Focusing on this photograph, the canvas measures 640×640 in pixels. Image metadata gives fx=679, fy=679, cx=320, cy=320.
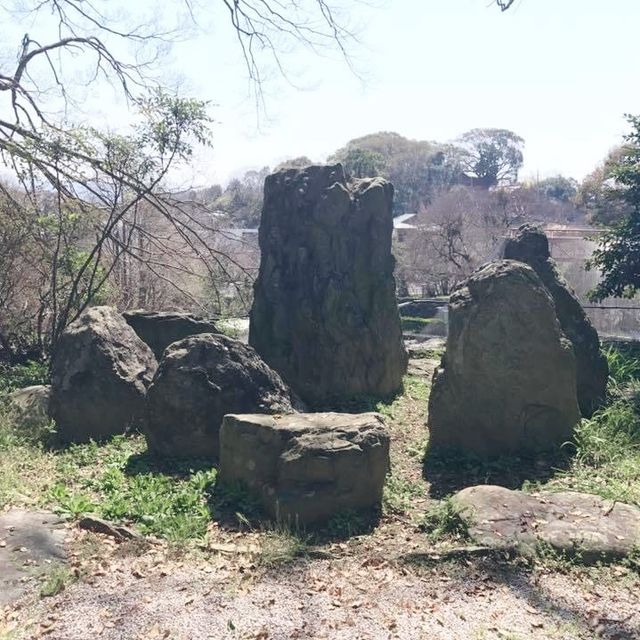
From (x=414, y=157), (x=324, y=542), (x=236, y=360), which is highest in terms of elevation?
(x=414, y=157)

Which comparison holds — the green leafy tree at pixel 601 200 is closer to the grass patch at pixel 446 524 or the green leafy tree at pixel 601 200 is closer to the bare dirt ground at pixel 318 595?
the grass patch at pixel 446 524

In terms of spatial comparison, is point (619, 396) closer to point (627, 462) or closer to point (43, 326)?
point (627, 462)

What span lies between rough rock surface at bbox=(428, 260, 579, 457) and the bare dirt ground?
1.97 metres

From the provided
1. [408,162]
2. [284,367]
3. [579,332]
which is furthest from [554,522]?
[408,162]

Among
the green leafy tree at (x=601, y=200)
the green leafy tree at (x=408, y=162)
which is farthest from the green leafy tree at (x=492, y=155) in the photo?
the green leafy tree at (x=601, y=200)

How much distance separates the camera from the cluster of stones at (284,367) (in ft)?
17.4

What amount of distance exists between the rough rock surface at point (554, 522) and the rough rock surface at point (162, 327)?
5.13m

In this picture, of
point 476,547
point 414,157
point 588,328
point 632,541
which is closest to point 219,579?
point 476,547

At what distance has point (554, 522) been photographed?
486 centimetres

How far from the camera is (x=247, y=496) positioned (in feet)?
17.9

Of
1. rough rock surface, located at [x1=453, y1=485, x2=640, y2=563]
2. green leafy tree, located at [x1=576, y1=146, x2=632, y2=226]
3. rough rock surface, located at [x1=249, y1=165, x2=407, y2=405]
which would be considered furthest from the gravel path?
green leafy tree, located at [x1=576, y1=146, x2=632, y2=226]

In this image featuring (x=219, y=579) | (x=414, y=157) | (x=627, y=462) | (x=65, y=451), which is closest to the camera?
(x=219, y=579)

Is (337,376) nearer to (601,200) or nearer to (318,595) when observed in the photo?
(318,595)

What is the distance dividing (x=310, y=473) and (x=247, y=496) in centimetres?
62
